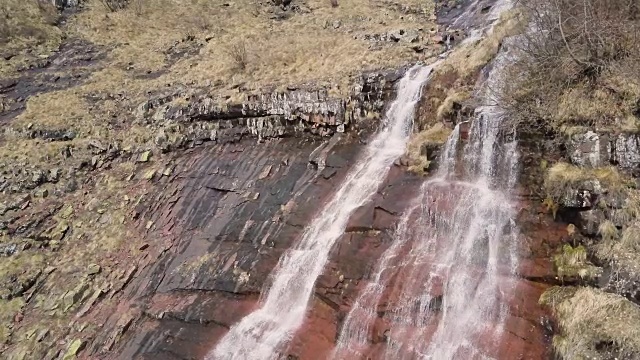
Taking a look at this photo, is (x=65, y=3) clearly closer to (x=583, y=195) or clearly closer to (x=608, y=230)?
(x=583, y=195)

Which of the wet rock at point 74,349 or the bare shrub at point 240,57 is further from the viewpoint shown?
the bare shrub at point 240,57

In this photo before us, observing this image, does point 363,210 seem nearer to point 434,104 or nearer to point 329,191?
point 329,191

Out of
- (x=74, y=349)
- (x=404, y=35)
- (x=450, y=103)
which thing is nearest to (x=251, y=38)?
(x=404, y=35)

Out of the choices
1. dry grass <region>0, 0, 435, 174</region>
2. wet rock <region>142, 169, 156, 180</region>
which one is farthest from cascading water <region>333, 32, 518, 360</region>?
wet rock <region>142, 169, 156, 180</region>

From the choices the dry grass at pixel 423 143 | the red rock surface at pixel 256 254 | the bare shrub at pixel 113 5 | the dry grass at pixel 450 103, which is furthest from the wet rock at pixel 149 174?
Answer: the bare shrub at pixel 113 5

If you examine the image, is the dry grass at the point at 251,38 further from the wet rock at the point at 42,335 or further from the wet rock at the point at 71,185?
the wet rock at the point at 42,335

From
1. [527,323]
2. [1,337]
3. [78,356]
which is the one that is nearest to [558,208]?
[527,323]

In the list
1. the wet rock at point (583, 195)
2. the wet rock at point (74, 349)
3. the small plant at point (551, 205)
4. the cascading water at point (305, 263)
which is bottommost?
the wet rock at point (74, 349)
